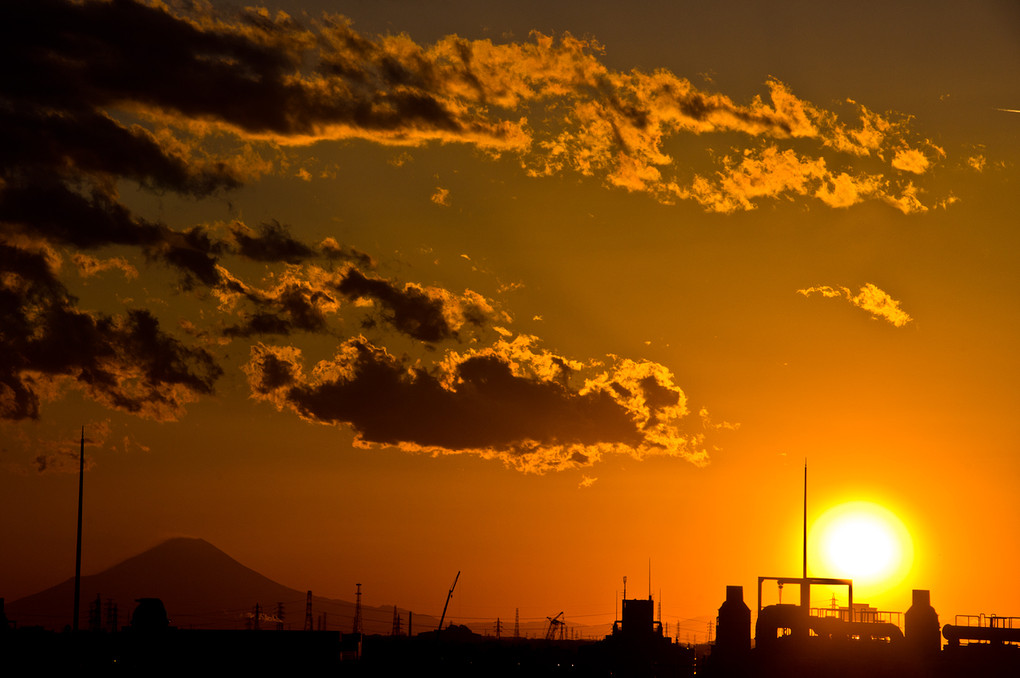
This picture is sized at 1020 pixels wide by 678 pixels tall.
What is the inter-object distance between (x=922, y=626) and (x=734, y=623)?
2247 centimetres

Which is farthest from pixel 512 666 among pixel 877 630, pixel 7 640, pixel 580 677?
pixel 7 640

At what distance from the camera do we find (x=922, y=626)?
513 feet

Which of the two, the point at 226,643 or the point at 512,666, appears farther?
the point at 512,666

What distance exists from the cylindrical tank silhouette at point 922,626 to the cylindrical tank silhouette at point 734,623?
63.5ft

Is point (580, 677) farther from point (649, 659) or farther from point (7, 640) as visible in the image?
point (7, 640)

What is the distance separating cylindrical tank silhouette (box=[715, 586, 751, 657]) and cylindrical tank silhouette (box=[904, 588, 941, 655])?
19370mm

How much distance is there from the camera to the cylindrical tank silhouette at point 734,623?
160500 millimetres

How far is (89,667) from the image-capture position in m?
121

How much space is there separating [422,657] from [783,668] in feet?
164

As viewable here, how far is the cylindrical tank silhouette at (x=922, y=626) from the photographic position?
505 ft

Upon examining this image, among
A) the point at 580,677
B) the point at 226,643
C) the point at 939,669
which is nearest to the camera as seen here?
the point at 226,643

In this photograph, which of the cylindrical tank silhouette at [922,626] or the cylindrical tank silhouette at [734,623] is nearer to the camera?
the cylindrical tank silhouette at [922,626]

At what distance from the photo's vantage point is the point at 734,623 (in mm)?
161625

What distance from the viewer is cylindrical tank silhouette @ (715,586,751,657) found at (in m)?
160
